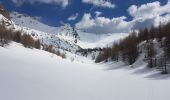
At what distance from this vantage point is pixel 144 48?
84312 mm

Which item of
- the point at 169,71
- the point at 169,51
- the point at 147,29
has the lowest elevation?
the point at 169,71

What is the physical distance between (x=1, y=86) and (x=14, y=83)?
6.84 feet

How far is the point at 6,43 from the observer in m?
64.6

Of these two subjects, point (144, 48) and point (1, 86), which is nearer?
point (1, 86)

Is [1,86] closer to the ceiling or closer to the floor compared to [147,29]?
closer to the floor

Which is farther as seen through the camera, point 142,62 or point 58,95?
point 142,62

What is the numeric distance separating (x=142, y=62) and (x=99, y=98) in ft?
176

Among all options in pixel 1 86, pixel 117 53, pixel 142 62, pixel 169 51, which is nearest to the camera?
pixel 1 86

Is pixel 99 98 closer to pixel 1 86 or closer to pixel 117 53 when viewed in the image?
pixel 1 86

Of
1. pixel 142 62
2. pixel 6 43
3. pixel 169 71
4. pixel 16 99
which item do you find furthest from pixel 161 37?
pixel 16 99

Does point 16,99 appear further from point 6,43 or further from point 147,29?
point 147,29

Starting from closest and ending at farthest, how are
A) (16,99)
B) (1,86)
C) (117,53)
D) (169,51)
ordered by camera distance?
(16,99) → (1,86) → (169,51) → (117,53)

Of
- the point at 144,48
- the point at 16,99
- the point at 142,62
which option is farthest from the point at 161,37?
the point at 16,99

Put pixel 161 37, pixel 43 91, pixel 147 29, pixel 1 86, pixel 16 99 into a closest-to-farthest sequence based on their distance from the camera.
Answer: pixel 16 99
pixel 1 86
pixel 43 91
pixel 161 37
pixel 147 29
